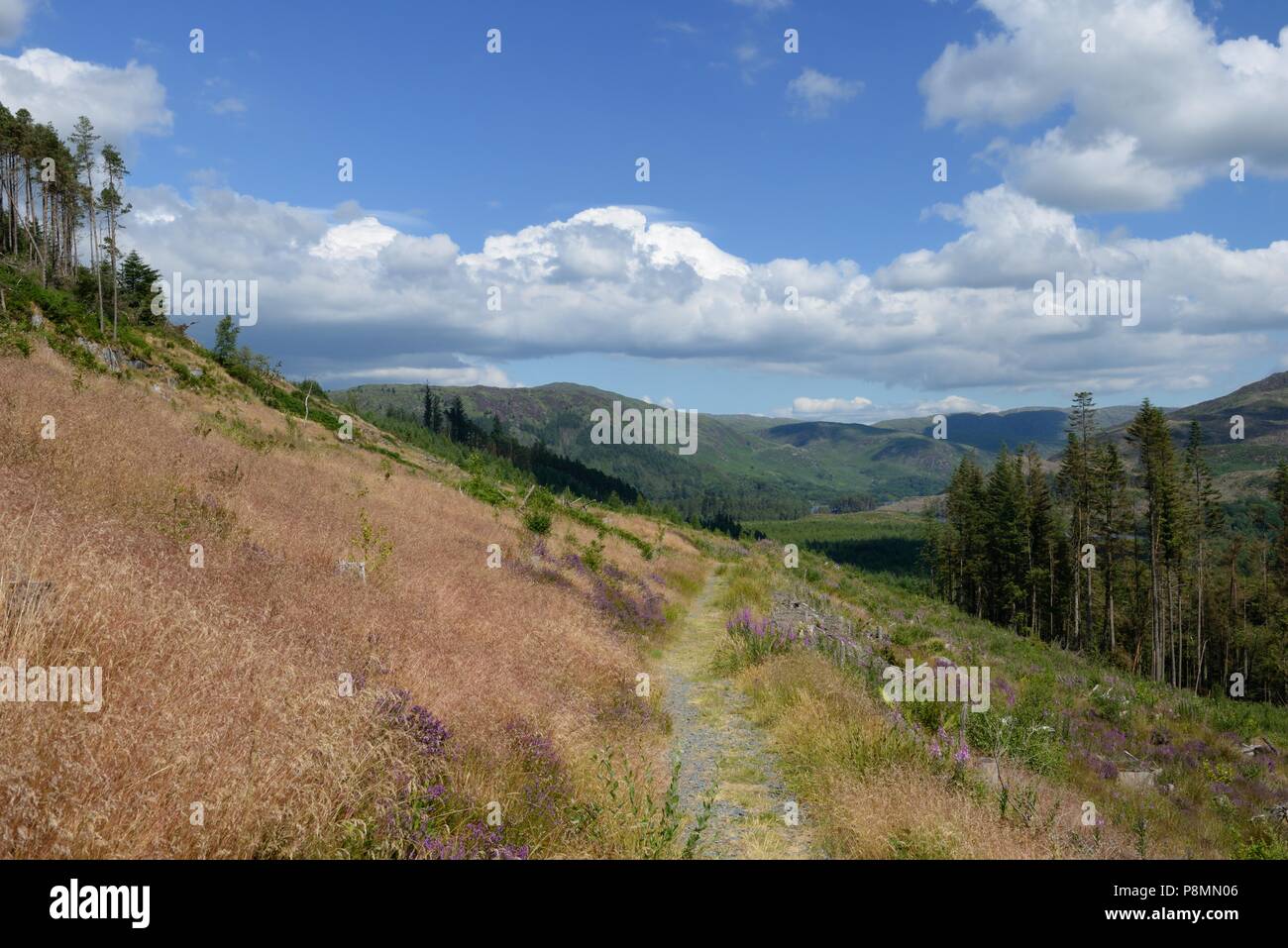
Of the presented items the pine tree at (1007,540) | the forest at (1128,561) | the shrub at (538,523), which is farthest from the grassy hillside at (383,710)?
the pine tree at (1007,540)

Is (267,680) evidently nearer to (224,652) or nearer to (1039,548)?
(224,652)

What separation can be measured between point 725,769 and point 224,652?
5699 millimetres

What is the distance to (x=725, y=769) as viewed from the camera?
7.85m

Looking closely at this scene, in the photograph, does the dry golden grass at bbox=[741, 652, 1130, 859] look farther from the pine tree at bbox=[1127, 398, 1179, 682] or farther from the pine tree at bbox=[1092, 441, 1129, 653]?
→ the pine tree at bbox=[1092, 441, 1129, 653]

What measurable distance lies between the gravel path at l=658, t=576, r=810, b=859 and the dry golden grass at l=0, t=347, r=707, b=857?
0.76 metres

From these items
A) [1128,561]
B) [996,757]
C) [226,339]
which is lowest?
[1128,561]

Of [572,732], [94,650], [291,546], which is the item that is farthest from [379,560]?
[94,650]

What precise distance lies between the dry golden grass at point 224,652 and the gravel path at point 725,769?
2.50 feet

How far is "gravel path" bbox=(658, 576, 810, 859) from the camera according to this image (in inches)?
228

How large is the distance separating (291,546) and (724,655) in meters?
8.56

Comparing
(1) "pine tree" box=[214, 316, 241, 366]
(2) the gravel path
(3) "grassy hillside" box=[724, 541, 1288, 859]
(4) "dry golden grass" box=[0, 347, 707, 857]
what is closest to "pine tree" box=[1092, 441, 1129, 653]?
(3) "grassy hillside" box=[724, 541, 1288, 859]

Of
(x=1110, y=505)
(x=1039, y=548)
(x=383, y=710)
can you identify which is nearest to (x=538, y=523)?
(x=383, y=710)

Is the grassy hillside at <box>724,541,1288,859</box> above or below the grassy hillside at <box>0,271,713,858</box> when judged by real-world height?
below
